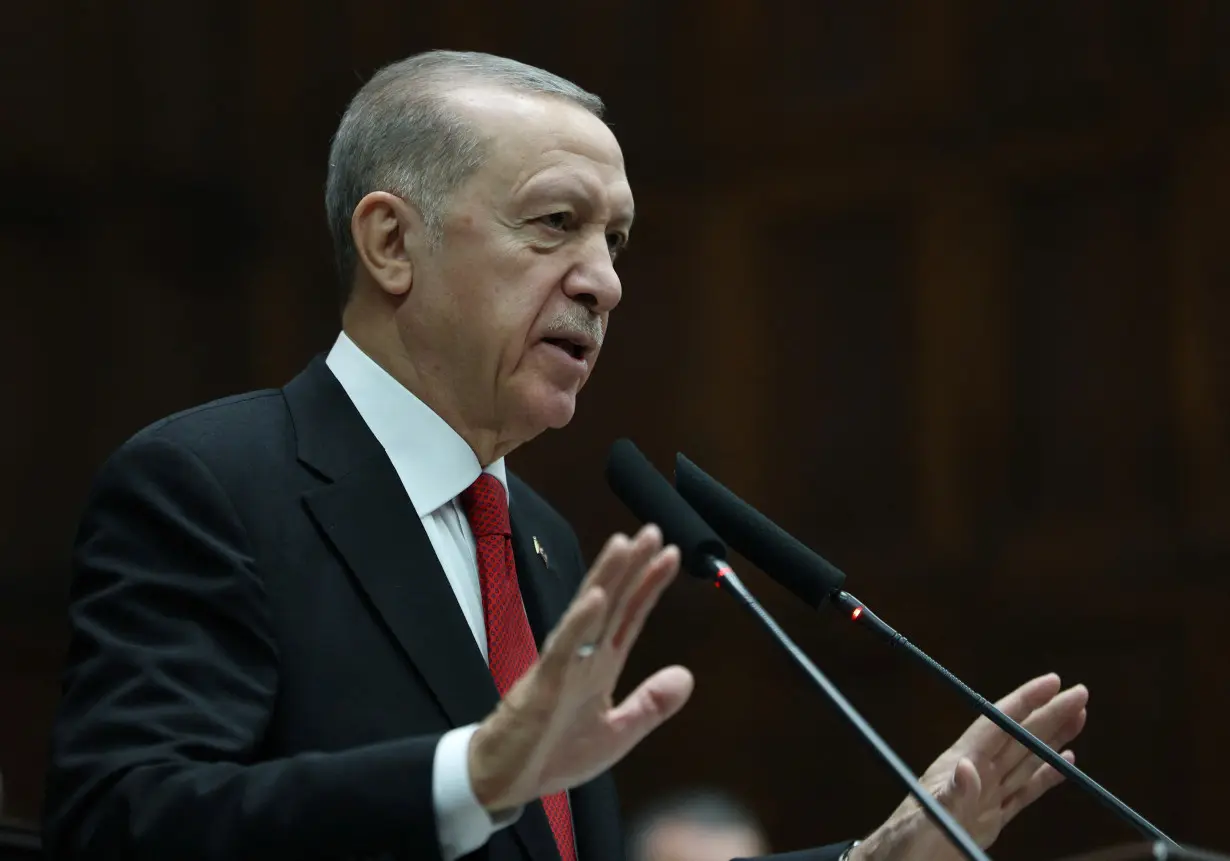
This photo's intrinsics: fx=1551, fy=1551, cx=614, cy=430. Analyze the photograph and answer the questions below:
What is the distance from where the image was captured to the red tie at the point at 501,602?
1799 millimetres

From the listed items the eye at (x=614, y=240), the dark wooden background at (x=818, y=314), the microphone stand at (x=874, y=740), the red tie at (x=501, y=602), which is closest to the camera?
the microphone stand at (x=874, y=740)

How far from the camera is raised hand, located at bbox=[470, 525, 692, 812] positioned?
1.27 meters

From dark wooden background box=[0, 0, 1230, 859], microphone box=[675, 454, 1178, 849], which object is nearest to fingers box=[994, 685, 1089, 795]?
microphone box=[675, 454, 1178, 849]

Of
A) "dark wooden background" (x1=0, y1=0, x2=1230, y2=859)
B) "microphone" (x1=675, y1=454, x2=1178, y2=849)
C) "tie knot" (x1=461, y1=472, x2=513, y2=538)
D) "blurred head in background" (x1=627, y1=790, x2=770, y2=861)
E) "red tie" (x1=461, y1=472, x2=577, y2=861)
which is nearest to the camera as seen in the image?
"microphone" (x1=675, y1=454, x2=1178, y2=849)

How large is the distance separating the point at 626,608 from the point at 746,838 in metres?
2.18

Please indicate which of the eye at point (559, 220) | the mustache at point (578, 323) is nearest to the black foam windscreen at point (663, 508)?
the mustache at point (578, 323)

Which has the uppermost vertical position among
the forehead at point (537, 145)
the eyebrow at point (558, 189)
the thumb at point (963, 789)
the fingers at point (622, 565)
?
the forehead at point (537, 145)

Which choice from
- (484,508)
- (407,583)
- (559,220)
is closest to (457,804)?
(407,583)

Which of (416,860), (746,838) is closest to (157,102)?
(746,838)

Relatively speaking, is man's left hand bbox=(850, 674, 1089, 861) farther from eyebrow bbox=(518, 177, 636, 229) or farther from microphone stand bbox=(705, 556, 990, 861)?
eyebrow bbox=(518, 177, 636, 229)

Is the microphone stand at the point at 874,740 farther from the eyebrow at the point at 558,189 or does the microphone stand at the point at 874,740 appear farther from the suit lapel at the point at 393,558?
the eyebrow at the point at 558,189

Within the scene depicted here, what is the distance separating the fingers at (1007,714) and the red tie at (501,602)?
0.50 m

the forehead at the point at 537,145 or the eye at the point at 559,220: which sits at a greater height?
the forehead at the point at 537,145

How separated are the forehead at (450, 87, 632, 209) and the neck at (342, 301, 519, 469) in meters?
0.23
